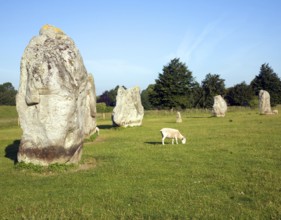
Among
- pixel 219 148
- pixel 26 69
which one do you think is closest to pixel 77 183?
pixel 26 69

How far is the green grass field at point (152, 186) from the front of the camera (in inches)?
Result: 290

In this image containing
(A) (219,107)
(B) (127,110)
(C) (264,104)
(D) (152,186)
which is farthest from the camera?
(A) (219,107)

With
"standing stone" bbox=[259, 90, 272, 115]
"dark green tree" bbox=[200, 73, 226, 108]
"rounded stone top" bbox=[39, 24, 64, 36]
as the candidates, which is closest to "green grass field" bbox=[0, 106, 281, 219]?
"rounded stone top" bbox=[39, 24, 64, 36]

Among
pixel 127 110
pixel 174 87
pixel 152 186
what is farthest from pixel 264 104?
pixel 152 186

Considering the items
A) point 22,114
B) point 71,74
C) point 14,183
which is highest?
point 71,74

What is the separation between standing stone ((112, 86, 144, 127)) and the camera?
3136 cm

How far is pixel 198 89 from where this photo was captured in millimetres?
83438

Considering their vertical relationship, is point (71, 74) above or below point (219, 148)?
above

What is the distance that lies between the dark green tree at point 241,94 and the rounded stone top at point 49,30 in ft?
231

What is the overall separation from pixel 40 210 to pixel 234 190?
17.1ft

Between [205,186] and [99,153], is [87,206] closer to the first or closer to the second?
[205,186]

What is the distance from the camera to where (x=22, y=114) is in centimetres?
1313

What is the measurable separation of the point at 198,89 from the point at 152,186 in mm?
75868

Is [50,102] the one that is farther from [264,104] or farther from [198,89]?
[198,89]
